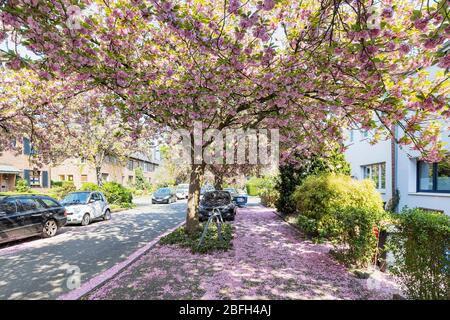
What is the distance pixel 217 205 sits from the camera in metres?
13.3

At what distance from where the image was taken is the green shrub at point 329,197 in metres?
7.52

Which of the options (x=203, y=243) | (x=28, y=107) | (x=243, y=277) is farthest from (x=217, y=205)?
(x=28, y=107)

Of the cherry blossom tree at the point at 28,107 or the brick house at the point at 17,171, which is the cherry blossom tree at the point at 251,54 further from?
the brick house at the point at 17,171

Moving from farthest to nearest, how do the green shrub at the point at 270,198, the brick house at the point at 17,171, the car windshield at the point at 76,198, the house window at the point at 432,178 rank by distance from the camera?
the brick house at the point at 17,171 → the green shrub at the point at 270,198 → the car windshield at the point at 76,198 → the house window at the point at 432,178

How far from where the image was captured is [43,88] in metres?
8.40

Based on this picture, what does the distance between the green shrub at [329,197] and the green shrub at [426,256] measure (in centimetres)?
279

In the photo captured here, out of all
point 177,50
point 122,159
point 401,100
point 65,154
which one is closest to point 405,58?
point 401,100

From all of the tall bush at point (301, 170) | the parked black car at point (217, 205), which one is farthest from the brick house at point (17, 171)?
the tall bush at point (301, 170)

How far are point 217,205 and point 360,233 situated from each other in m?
8.39

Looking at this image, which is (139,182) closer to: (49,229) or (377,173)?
(49,229)

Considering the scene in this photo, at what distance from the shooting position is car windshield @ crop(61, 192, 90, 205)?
13.5 metres

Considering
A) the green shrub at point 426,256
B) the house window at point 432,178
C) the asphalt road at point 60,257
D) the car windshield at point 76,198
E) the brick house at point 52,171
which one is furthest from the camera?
the brick house at point 52,171

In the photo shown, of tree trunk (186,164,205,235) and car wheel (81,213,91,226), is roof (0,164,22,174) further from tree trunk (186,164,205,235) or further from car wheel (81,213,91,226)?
tree trunk (186,164,205,235)

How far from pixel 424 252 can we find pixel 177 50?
6045 mm
